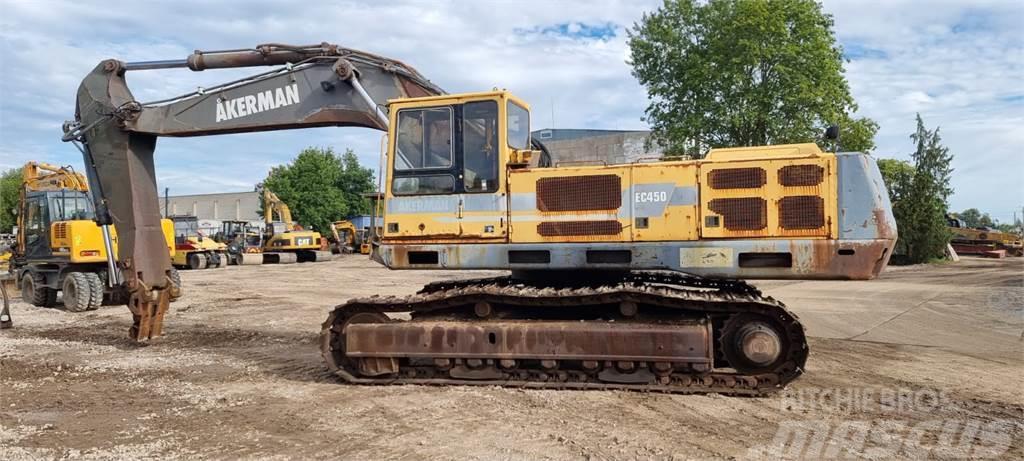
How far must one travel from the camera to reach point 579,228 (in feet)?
22.9

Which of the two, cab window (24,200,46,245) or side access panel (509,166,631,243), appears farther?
cab window (24,200,46,245)

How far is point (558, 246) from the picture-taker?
7.00m

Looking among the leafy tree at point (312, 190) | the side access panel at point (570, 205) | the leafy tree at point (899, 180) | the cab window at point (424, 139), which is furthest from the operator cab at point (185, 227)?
the leafy tree at point (899, 180)

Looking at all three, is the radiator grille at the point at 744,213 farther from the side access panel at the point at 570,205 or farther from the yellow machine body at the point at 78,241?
the yellow machine body at the point at 78,241

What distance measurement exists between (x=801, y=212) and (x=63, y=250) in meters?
16.5

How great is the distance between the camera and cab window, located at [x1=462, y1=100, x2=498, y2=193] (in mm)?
7109

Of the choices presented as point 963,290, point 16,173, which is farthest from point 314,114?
point 16,173

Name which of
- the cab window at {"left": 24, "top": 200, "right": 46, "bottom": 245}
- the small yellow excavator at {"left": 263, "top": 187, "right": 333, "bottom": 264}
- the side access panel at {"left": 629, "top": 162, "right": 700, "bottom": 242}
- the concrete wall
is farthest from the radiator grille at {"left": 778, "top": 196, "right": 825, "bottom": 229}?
the concrete wall

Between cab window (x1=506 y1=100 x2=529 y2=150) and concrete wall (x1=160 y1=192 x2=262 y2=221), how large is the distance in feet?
279

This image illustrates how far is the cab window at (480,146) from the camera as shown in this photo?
7109mm

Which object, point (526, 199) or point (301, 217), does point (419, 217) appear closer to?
point (526, 199)

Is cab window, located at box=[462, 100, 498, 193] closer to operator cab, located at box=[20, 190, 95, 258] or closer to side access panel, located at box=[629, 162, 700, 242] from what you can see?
side access panel, located at box=[629, 162, 700, 242]

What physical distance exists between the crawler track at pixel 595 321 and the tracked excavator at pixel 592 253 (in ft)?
0.06

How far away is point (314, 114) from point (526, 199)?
10.5ft
